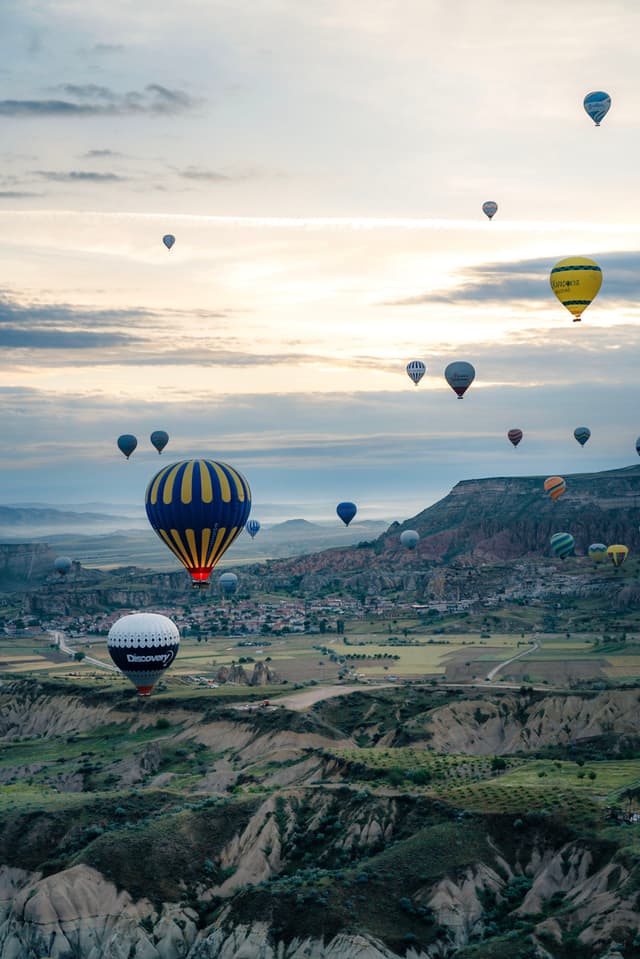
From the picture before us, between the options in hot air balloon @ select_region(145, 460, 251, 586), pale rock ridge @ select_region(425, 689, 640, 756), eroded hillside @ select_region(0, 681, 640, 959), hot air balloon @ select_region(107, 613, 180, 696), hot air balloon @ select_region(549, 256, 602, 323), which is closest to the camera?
eroded hillside @ select_region(0, 681, 640, 959)

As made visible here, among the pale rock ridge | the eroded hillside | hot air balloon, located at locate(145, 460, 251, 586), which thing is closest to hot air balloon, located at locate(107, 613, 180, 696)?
hot air balloon, located at locate(145, 460, 251, 586)

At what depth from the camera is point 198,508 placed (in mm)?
116125

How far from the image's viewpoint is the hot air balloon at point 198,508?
116062 mm

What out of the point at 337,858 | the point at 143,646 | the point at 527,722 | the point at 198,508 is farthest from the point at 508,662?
the point at 337,858

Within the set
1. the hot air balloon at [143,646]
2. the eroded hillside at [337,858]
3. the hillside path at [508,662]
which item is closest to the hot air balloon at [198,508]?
the hot air balloon at [143,646]

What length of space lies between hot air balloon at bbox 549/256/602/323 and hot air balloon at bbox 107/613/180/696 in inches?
1916

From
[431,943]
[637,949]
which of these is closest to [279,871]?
[431,943]

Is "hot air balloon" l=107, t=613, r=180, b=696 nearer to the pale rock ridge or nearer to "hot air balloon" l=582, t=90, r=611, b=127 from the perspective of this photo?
the pale rock ridge

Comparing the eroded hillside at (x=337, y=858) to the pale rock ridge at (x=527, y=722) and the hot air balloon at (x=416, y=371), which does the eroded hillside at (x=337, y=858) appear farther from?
the hot air balloon at (x=416, y=371)

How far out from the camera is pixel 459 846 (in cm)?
7206

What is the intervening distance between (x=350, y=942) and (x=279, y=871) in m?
13.4

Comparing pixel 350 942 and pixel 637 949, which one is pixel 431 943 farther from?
pixel 637 949

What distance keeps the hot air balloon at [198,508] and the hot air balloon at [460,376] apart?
5102cm

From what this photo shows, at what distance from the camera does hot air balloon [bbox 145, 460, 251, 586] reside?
116 metres
